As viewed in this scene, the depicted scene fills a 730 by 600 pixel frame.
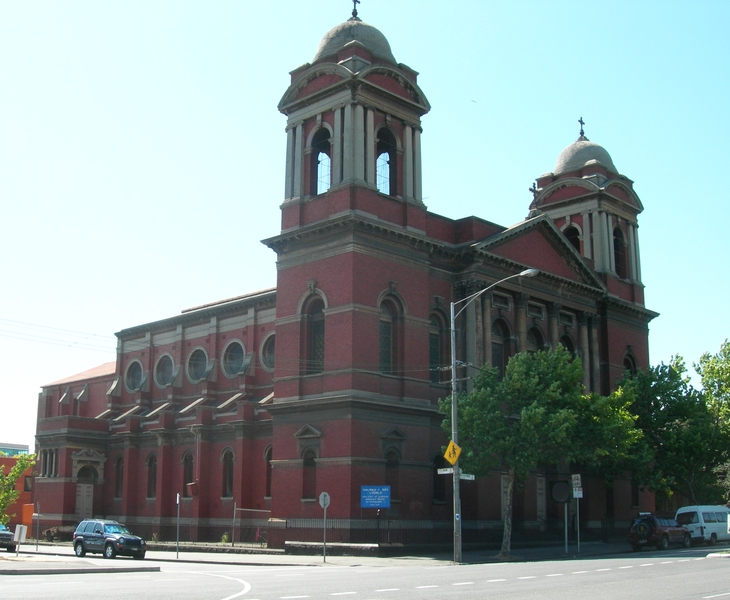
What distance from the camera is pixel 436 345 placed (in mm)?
42906

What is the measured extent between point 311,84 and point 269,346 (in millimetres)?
16019

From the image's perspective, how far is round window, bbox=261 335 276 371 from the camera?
5100 centimetres

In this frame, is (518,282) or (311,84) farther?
(518,282)

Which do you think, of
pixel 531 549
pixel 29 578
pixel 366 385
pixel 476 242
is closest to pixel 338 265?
pixel 366 385

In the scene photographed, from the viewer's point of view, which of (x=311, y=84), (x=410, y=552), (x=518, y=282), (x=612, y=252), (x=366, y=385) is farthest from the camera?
(x=612, y=252)

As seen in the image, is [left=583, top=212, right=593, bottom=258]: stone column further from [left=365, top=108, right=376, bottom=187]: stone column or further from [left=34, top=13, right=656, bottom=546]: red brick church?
[left=365, top=108, right=376, bottom=187]: stone column

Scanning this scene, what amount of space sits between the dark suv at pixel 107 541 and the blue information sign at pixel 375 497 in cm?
930

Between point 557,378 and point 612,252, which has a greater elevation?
Answer: point 612,252

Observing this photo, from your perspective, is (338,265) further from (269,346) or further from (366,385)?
(269,346)

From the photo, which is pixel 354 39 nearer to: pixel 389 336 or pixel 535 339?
pixel 389 336

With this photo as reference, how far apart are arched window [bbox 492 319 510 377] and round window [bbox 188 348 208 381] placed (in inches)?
785

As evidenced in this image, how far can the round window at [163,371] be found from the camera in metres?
59.7

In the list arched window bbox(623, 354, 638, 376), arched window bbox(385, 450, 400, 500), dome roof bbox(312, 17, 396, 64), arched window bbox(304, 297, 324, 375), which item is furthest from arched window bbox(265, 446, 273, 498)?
arched window bbox(623, 354, 638, 376)

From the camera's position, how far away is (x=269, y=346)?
51469mm
